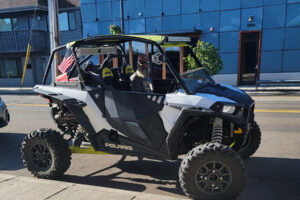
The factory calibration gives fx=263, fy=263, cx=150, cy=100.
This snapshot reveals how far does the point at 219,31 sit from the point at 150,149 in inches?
620

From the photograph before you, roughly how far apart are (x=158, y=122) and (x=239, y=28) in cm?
1567

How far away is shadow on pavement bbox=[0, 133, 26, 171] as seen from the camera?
5.00 meters

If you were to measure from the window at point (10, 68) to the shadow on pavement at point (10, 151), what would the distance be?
20.8 m

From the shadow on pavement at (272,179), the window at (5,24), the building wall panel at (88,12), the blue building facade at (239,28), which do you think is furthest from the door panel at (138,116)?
the window at (5,24)

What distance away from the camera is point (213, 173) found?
3.27 meters

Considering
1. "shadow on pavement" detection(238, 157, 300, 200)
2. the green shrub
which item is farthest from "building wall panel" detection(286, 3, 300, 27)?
"shadow on pavement" detection(238, 157, 300, 200)

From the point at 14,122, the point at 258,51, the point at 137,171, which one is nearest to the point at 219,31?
the point at 258,51

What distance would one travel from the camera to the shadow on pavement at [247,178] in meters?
3.70

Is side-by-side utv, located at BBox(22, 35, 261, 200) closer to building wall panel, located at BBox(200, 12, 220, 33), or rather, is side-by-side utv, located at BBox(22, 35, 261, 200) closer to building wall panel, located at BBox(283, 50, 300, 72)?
building wall panel, located at BBox(283, 50, 300, 72)

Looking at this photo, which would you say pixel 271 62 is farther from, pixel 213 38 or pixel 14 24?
pixel 14 24

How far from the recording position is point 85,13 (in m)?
21.4

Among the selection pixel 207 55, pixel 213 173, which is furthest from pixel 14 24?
pixel 213 173

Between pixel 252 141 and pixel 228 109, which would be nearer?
pixel 228 109

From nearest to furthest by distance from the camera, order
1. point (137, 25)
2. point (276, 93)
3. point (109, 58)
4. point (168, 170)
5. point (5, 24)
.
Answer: point (168, 170) → point (109, 58) → point (276, 93) → point (137, 25) → point (5, 24)
